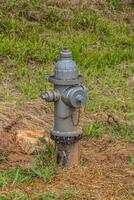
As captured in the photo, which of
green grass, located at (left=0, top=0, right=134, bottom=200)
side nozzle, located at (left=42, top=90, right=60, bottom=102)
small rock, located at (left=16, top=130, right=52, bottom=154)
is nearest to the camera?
side nozzle, located at (left=42, top=90, right=60, bottom=102)

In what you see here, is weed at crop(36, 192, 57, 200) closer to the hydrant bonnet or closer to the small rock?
the small rock

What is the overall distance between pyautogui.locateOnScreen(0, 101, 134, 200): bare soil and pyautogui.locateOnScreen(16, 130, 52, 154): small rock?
0.14 ft

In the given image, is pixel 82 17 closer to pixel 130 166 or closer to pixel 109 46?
pixel 109 46

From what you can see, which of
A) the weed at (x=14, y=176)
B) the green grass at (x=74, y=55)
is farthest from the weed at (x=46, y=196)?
the weed at (x=14, y=176)

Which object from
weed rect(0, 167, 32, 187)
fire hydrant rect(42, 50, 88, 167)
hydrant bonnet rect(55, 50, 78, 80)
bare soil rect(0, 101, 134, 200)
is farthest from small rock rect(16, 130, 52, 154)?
hydrant bonnet rect(55, 50, 78, 80)

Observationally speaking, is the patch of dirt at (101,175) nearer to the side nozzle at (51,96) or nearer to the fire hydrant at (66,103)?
the fire hydrant at (66,103)

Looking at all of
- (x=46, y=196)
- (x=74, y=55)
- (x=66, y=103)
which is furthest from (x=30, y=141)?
(x=74, y=55)

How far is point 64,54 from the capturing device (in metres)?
3.98

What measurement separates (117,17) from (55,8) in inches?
37.8

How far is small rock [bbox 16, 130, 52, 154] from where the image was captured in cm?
434

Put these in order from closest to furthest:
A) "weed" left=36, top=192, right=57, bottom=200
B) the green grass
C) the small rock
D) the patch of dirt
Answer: "weed" left=36, top=192, right=57, bottom=200
the patch of dirt
the small rock
the green grass

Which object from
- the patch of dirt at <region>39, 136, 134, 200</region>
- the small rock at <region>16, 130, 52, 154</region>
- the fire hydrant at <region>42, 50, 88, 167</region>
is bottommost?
the patch of dirt at <region>39, 136, 134, 200</region>

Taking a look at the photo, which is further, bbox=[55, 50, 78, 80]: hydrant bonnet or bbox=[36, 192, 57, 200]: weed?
bbox=[55, 50, 78, 80]: hydrant bonnet

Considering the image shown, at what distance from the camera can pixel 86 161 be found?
4.27m
